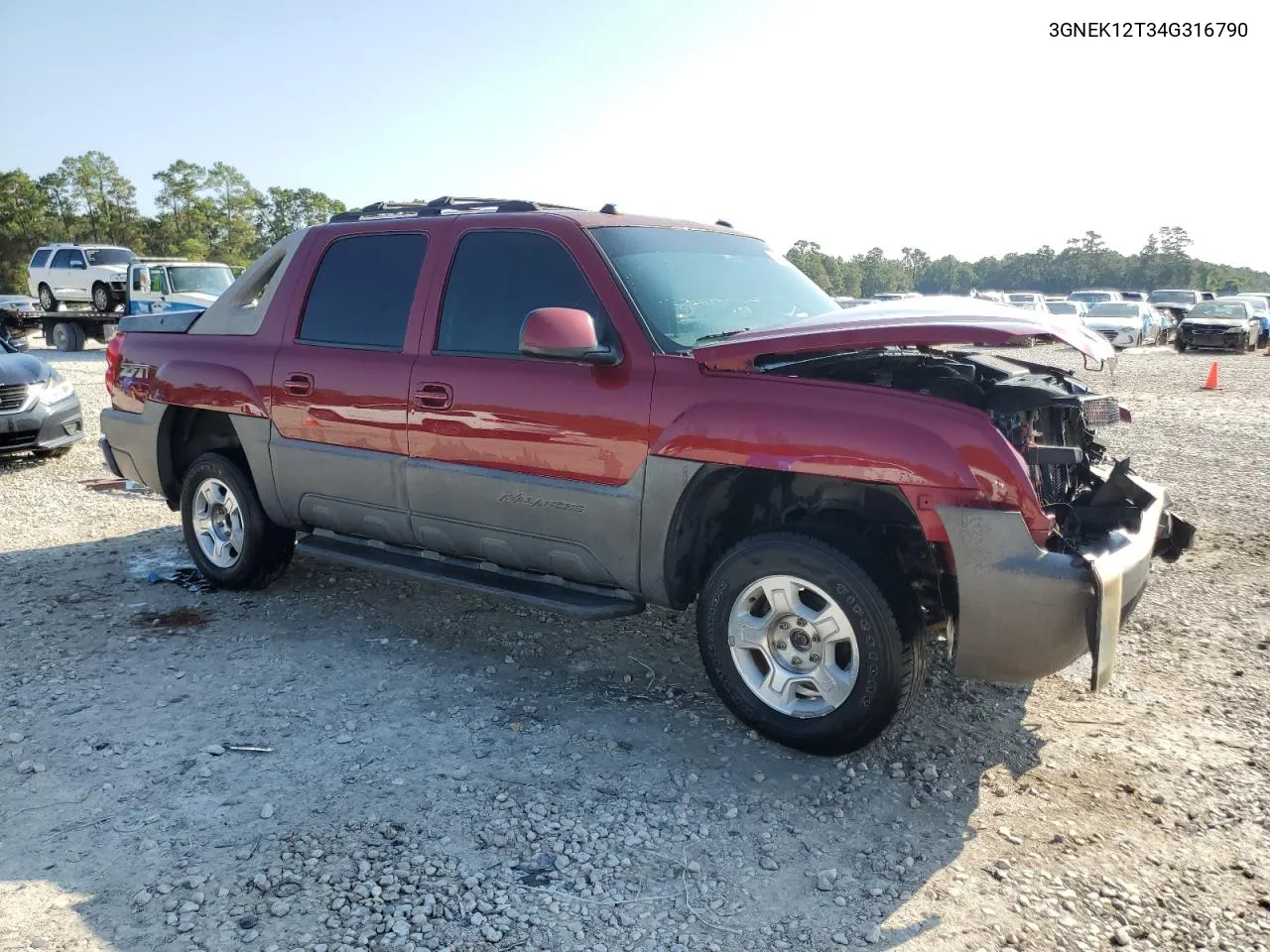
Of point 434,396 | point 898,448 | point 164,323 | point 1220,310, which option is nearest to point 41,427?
point 164,323

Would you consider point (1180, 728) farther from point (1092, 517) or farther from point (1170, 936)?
point (1170, 936)

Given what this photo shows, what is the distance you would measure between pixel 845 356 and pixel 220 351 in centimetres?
346

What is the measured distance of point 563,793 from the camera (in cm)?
332

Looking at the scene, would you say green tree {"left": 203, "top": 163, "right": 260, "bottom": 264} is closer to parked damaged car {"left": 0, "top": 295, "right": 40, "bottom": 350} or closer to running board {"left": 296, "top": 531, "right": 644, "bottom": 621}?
parked damaged car {"left": 0, "top": 295, "right": 40, "bottom": 350}

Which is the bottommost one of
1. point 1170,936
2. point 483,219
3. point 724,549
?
point 1170,936

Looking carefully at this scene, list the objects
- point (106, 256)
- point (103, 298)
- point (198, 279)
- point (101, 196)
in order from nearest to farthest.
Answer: point (198, 279)
point (103, 298)
point (106, 256)
point (101, 196)

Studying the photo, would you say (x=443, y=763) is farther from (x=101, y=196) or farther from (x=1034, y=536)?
(x=101, y=196)

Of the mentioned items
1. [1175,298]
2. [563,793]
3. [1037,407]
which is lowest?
[563,793]

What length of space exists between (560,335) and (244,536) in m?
2.69

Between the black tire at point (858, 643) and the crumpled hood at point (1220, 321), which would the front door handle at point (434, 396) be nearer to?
the black tire at point (858, 643)

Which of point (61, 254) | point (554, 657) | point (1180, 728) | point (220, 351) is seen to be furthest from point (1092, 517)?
point (61, 254)

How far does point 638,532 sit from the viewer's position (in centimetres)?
378

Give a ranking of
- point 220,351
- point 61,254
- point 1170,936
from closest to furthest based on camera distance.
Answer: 1. point 1170,936
2. point 220,351
3. point 61,254

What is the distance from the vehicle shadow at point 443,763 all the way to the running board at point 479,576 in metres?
0.43
